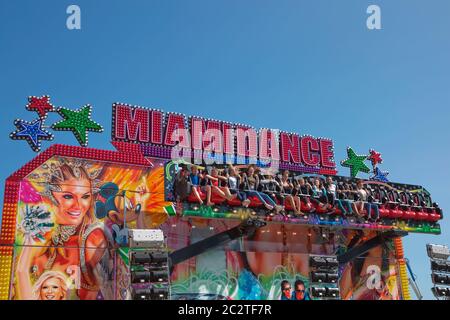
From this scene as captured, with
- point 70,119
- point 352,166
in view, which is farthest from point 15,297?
point 352,166

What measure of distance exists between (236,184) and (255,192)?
0.80 m

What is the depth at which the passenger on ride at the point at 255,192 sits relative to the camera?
19984 millimetres

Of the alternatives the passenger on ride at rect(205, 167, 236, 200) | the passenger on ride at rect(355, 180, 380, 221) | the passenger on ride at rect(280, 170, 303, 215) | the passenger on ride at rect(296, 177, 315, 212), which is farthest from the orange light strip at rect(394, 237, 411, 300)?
the passenger on ride at rect(205, 167, 236, 200)

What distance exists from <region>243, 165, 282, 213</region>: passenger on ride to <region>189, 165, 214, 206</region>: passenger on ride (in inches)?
68.6

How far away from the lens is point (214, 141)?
23.1 metres

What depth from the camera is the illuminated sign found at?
21281 millimetres

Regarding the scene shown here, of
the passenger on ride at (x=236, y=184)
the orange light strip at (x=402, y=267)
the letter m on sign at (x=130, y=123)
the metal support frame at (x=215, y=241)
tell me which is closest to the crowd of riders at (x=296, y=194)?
the passenger on ride at (x=236, y=184)

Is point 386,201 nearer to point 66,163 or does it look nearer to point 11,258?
point 66,163

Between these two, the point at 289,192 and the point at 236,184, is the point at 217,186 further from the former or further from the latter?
the point at 289,192

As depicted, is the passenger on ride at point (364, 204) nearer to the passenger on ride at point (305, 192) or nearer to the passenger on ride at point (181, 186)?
the passenger on ride at point (305, 192)

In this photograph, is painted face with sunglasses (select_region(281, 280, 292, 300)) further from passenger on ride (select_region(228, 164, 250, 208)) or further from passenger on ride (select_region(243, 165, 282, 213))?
passenger on ride (select_region(228, 164, 250, 208))

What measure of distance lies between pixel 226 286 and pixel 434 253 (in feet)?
29.3

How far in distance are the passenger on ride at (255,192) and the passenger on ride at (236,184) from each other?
254 mm

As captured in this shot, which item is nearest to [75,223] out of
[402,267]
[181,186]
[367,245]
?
[181,186]
